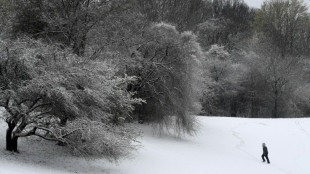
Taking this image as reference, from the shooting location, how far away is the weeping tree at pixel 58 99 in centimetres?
1266

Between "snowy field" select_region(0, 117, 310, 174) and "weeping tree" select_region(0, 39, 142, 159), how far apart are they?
94 cm

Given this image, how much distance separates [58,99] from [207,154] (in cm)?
1003

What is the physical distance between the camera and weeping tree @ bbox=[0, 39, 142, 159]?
12664mm

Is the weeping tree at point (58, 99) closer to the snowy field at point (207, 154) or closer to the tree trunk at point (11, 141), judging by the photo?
the tree trunk at point (11, 141)

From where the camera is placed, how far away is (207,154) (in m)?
20.6

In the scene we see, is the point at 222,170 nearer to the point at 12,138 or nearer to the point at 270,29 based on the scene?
the point at 12,138

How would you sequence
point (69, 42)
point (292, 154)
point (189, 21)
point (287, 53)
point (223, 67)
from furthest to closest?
point (287, 53) → point (223, 67) → point (189, 21) → point (292, 154) → point (69, 42)

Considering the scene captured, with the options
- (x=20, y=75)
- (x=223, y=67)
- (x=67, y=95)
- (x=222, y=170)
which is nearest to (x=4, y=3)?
(x=20, y=75)

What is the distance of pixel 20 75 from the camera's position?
13.1 m

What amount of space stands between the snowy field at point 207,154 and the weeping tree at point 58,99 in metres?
0.94

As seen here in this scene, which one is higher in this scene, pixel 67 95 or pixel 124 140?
pixel 67 95

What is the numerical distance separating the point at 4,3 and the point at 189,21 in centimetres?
1937

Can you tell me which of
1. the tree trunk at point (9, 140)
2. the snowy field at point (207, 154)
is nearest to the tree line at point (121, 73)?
the tree trunk at point (9, 140)

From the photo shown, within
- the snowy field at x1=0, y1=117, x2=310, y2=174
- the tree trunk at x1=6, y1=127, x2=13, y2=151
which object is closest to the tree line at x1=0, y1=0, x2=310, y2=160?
the tree trunk at x1=6, y1=127, x2=13, y2=151
